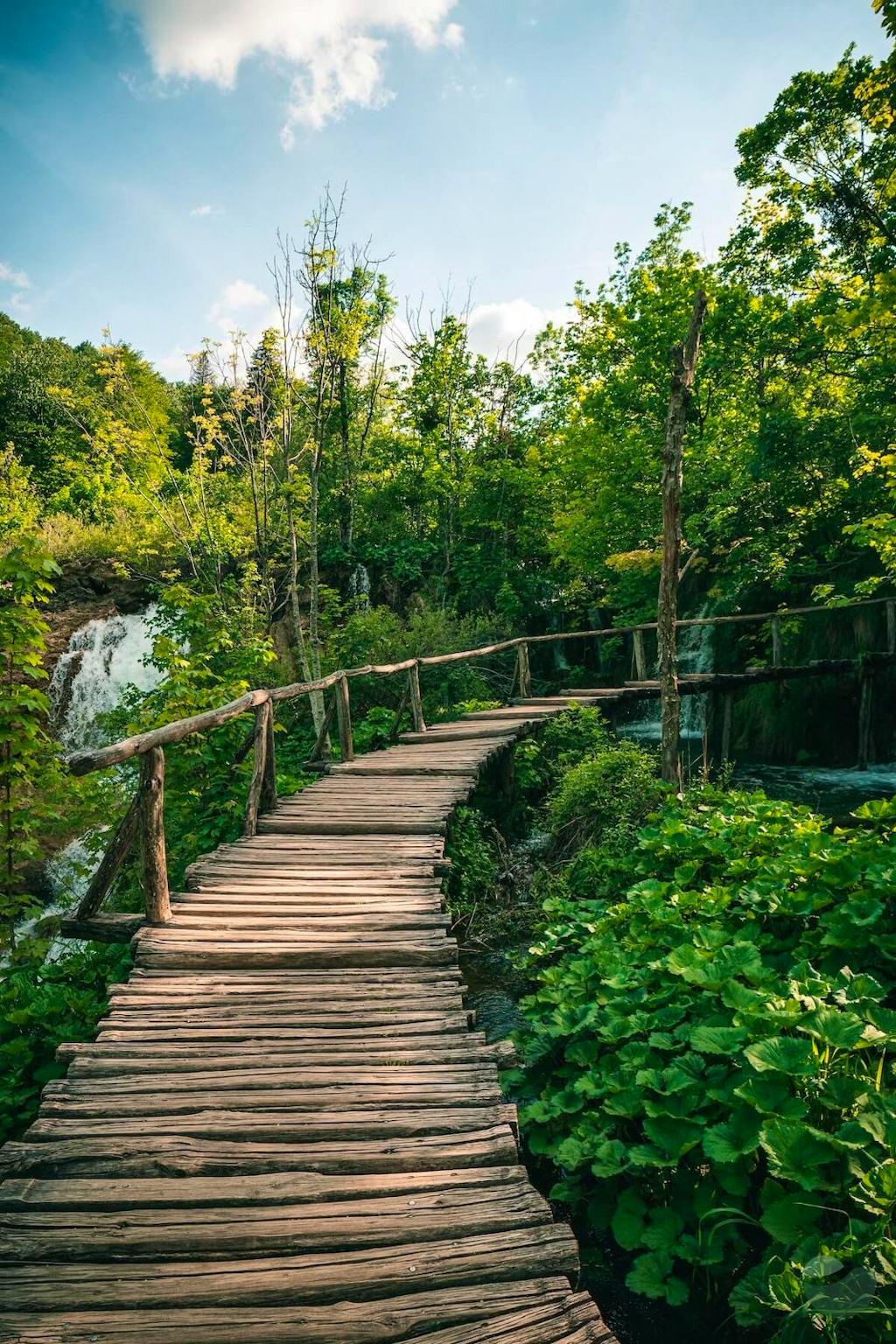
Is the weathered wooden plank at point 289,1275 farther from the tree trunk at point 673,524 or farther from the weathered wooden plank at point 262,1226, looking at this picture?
the tree trunk at point 673,524

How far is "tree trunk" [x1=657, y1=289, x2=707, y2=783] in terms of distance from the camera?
684 cm

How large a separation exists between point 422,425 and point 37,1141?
784 inches

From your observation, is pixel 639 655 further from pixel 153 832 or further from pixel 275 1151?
pixel 275 1151

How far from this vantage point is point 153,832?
402 cm

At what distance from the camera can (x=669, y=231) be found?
19.0m

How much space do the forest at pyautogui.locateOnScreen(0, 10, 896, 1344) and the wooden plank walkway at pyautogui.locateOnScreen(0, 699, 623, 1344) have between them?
0.61m

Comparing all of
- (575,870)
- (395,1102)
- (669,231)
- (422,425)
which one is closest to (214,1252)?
(395,1102)

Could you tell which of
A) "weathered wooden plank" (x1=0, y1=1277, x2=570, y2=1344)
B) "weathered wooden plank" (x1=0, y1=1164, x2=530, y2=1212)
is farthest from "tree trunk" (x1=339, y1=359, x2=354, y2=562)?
"weathered wooden plank" (x1=0, y1=1277, x2=570, y2=1344)

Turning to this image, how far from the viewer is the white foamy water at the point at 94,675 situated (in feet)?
45.9

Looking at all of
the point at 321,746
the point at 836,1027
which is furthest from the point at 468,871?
the point at 836,1027

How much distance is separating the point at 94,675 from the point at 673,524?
12.7 metres

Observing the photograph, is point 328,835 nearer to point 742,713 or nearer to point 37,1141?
point 37,1141

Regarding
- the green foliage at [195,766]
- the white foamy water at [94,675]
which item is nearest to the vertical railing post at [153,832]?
the green foliage at [195,766]

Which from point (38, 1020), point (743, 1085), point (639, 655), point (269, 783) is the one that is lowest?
point (38, 1020)
